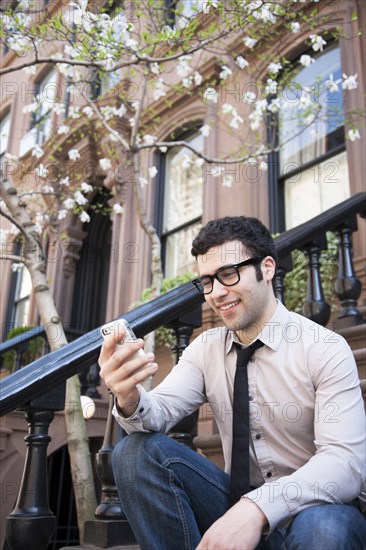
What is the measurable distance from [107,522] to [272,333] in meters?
1.18

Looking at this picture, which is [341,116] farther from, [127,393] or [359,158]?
[127,393]

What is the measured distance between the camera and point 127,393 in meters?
1.93

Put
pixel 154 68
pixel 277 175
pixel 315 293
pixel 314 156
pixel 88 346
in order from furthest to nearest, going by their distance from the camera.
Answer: pixel 277 175
pixel 314 156
pixel 154 68
pixel 315 293
pixel 88 346

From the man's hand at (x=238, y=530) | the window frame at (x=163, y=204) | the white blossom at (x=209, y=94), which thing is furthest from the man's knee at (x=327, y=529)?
the window frame at (x=163, y=204)

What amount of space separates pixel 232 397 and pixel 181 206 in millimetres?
6693

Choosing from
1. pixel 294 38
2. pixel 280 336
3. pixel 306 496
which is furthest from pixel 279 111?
pixel 306 496

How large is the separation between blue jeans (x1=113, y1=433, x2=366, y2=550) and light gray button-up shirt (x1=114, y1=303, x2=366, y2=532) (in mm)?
83

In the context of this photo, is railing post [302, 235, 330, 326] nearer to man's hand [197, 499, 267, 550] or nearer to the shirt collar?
the shirt collar

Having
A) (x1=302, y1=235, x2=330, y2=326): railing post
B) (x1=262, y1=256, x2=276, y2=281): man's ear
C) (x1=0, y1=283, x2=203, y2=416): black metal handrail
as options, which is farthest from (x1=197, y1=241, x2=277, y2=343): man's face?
(x1=302, y1=235, x2=330, y2=326): railing post

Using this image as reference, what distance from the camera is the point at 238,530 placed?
1569mm

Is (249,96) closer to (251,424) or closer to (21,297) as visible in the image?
(251,424)

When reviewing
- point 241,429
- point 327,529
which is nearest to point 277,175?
point 241,429

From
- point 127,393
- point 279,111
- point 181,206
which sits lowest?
point 127,393

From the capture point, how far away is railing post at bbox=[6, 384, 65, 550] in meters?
2.26
